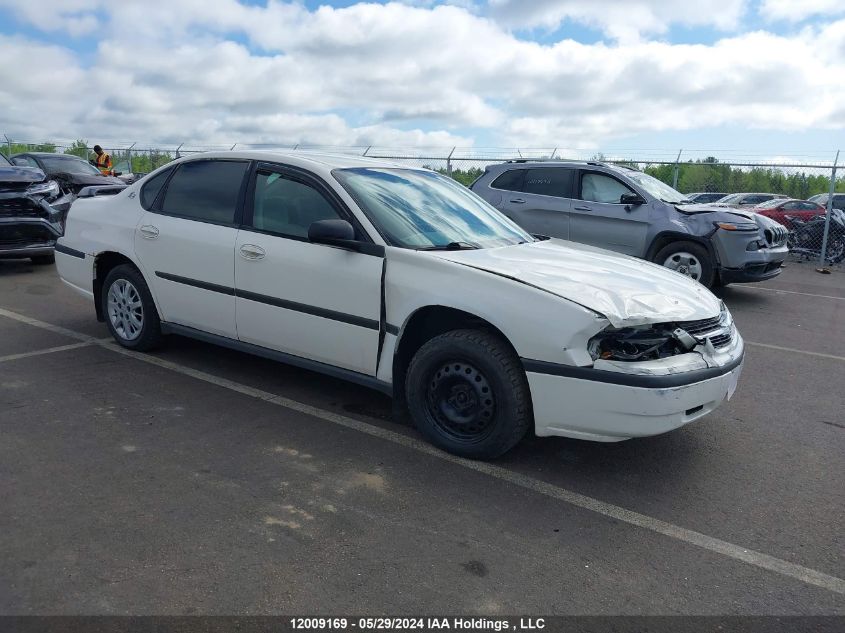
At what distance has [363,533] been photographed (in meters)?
3.16

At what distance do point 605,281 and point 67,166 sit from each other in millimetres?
14359

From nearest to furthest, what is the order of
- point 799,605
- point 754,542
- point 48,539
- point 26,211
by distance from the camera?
point 799,605 < point 48,539 < point 754,542 < point 26,211

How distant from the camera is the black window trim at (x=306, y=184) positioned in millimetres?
4312

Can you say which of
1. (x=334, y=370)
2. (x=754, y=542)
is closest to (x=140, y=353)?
(x=334, y=370)

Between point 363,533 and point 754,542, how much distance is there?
172 centimetres

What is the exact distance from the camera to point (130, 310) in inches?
222

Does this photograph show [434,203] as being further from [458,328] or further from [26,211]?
[26,211]

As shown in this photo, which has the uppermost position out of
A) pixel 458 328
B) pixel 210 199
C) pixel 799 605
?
pixel 210 199

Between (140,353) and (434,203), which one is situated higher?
(434,203)

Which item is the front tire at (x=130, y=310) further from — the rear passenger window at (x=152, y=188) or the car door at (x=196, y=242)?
the rear passenger window at (x=152, y=188)

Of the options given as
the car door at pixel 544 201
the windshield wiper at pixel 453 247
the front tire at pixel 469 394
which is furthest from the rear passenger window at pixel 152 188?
the car door at pixel 544 201

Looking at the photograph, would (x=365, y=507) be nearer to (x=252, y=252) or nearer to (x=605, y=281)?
(x=605, y=281)

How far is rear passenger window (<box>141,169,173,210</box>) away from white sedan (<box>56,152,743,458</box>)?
13 mm

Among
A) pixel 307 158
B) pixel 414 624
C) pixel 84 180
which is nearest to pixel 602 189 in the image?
pixel 307 158
